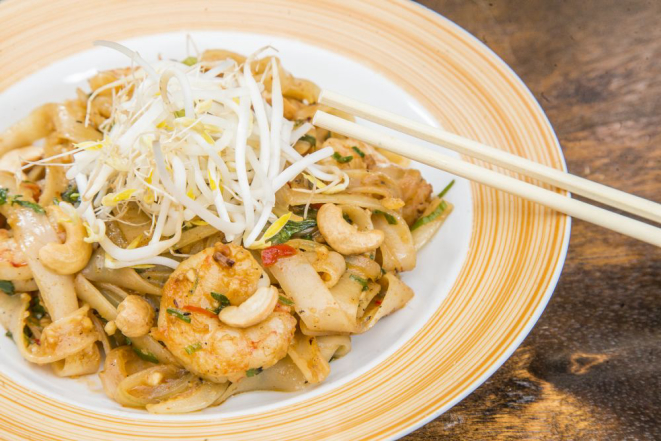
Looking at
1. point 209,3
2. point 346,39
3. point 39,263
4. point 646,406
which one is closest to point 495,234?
point 646,406

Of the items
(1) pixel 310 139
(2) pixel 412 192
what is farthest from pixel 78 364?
(2) pixel 412 192

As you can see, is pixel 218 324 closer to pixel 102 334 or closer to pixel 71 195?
pixel 102 334

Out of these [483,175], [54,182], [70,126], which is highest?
Result: [483,175]

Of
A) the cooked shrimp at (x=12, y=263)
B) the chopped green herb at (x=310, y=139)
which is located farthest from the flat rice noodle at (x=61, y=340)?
the chopped green herb at (x=310, y=139)

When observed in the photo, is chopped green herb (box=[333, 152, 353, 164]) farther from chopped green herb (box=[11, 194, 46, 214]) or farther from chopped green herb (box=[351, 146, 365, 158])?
chopped green herb (box=[11, 194, 46, 214])

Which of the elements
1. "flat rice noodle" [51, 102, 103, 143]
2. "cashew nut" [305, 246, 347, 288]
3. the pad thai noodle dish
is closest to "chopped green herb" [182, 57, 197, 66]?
the pad thai noodle dish

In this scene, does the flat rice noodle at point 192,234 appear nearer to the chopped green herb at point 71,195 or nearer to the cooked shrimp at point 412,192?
the chopped green herb at point 71,195
